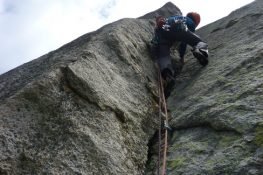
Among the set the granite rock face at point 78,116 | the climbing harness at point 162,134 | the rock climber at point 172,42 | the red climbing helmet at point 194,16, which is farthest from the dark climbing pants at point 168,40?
the granite rock face at point 78,116

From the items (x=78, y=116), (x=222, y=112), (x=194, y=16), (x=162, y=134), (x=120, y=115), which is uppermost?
(x=78, y=116)

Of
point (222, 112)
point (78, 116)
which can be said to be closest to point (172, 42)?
point (222, 112)

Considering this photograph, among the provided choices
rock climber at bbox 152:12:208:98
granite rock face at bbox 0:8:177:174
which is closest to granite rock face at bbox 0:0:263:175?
granite rock face at bbox 0:8:177:174

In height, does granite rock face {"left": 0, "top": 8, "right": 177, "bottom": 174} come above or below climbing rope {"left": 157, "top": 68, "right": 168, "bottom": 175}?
above

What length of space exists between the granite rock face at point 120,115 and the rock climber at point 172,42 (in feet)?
1.29

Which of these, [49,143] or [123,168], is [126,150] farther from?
[49,143]

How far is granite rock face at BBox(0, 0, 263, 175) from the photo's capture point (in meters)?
4.24

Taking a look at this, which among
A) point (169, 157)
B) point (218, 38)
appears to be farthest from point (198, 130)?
point (218, 38)

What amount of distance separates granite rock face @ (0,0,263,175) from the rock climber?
393 millimetres

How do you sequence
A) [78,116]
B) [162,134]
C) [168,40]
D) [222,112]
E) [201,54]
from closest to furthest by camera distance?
1. [78,116]
2. [222,112]
3. [162,134]
4. [201,54]
5. [168,40]

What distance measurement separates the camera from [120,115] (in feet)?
17.6

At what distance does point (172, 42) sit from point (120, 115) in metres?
3.95

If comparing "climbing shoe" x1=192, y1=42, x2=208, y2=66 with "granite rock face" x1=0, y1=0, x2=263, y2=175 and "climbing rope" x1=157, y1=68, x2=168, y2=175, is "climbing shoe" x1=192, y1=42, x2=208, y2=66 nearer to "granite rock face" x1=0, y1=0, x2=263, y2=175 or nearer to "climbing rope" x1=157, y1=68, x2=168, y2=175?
"granite rock face" x1=0, y1=0, x2=263, y2=175

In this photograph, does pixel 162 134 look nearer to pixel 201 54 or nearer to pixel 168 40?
pixel 201 54
